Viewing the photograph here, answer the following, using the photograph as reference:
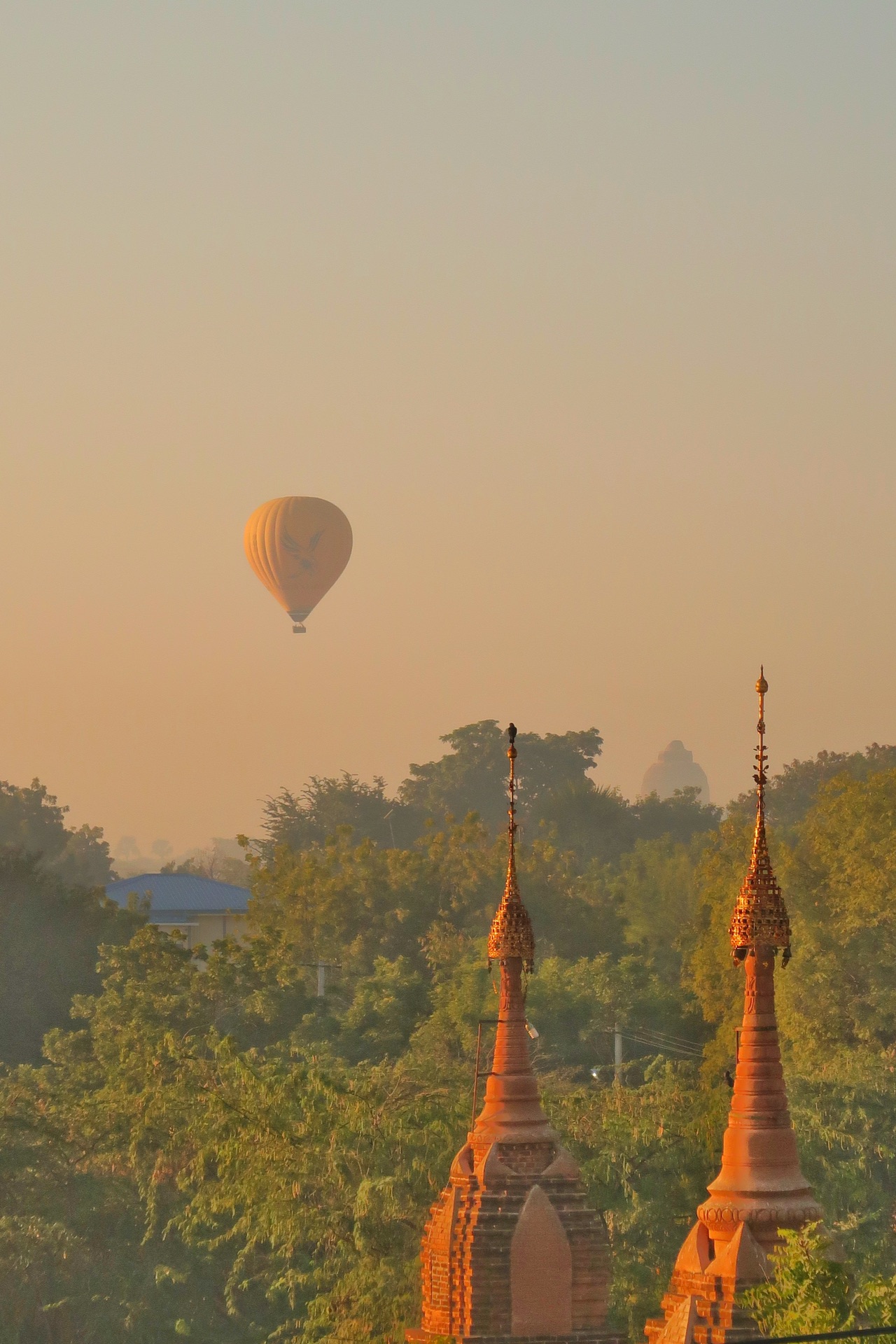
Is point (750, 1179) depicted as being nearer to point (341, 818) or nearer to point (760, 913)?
point (760, 913)

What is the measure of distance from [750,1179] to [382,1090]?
23910 millimetres

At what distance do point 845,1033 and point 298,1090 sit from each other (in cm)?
2415

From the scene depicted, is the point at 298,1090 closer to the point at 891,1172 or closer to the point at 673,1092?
the point at 673,1092

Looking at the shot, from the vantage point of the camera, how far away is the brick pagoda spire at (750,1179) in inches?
942

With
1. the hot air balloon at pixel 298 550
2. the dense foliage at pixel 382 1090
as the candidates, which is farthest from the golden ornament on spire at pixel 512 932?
the hot air balloon at pixel 298 550

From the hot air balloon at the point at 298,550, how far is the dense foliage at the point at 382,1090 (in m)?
18.8

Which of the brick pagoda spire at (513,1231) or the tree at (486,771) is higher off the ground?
the tree at (486,771)

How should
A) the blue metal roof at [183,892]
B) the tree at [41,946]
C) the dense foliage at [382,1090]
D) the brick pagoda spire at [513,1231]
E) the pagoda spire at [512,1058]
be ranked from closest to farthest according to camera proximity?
the brick pagoda spire at [513,1231] → the pagoda spire at [512,1058] → the dense foliage at [382,1090] → the tree at [41,946] → the blue metal roof at [183,892]

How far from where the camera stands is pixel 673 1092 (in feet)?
161

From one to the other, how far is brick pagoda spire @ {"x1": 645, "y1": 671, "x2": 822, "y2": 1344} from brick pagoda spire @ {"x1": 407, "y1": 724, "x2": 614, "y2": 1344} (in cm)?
151

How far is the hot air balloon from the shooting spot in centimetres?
10669

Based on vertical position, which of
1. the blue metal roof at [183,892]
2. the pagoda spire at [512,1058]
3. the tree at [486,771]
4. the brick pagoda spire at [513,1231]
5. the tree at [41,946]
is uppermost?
the tree at [486,771]

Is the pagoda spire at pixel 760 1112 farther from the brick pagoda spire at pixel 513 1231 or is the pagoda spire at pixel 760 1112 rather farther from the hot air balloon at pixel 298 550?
the hot air balloon at pixel 298 550

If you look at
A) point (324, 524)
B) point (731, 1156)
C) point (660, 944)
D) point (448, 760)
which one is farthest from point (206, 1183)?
point (448, 760)
